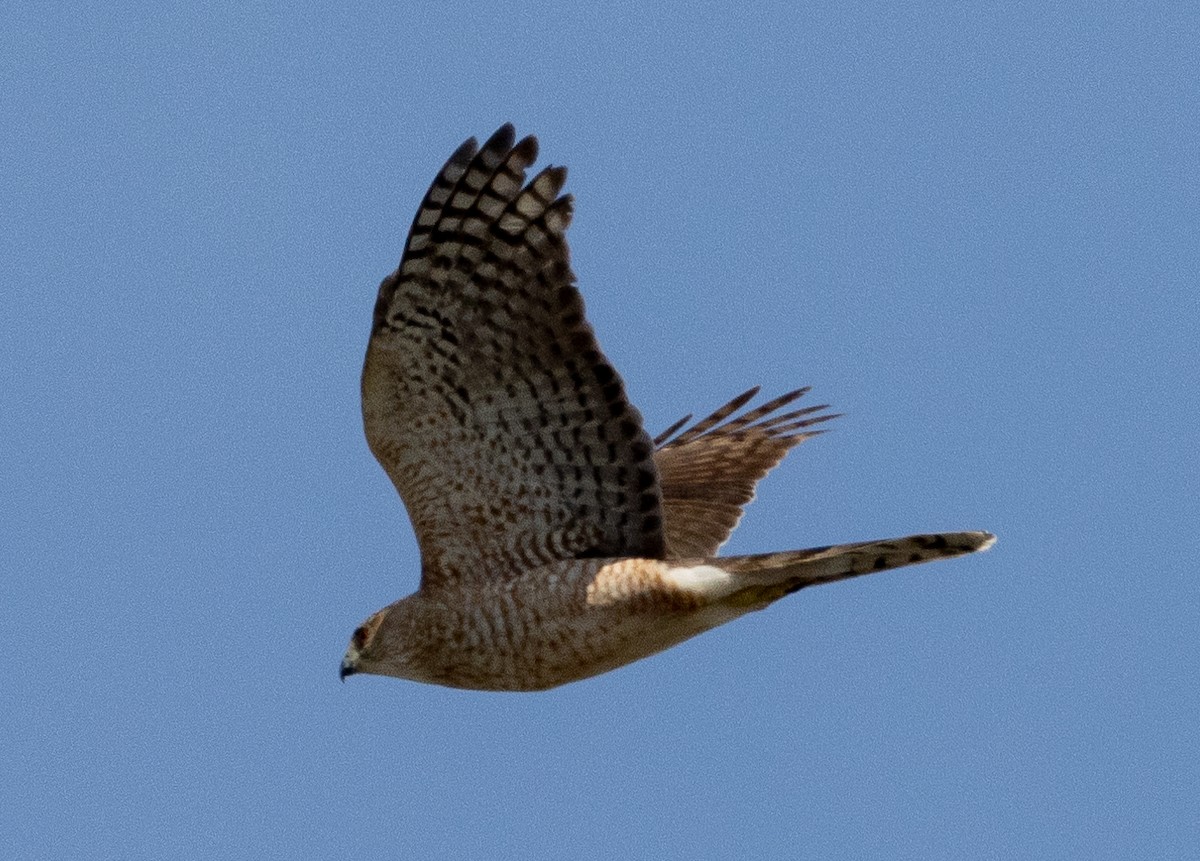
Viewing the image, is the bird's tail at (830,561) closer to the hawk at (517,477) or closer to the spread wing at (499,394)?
the hawk at (517,477)

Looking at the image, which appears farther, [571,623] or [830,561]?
[571,623]

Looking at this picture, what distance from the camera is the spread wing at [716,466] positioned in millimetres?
11781

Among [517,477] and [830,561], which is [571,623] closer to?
[517,477]

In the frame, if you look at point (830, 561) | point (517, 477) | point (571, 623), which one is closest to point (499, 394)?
point (517, 477)

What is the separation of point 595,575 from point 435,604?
80 centimetres

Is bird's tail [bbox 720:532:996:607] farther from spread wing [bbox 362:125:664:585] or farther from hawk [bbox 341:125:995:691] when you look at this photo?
spread wing [bbox 362:125:664:585]

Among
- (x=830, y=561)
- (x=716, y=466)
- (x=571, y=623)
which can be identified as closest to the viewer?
(x=830, y=561)

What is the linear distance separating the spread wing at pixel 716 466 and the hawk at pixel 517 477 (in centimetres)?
98

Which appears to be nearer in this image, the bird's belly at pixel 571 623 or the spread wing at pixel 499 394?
the spread wing at pixel 499 394

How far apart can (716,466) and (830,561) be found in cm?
261

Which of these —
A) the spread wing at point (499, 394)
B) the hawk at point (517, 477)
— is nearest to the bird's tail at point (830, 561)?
the hawk at point (517, 477)

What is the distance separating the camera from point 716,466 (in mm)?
12367

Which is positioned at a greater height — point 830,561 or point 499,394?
point 499,394

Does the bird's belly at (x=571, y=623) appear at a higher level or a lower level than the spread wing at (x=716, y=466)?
lower
